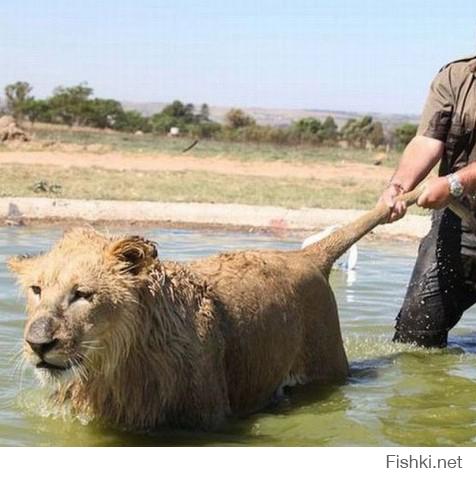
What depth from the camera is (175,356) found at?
5898mm

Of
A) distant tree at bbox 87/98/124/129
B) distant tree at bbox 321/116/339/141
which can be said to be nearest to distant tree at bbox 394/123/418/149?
distant tree at bbox 321/116/339/141

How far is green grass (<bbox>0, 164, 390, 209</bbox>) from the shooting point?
1970cm

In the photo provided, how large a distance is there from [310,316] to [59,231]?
8.55m

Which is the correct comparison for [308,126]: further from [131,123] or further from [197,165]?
[197,165]

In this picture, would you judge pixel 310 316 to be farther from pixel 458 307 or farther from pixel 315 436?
pixel 458 307

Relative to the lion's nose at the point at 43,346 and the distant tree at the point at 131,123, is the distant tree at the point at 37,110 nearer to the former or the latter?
the distant tree at the point at 131,123

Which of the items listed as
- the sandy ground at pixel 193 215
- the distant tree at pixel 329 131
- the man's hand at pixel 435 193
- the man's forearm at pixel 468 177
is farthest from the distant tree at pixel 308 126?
the man's hand at pixel 435 193

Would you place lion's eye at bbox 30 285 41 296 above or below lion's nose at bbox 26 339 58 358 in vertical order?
above

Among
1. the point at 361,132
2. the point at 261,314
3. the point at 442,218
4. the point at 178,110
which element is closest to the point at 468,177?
the point at 442,218

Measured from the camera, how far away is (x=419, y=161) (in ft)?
27.5

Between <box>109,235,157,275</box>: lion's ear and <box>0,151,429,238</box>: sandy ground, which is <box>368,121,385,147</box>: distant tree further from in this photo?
<box>109,235,157,275</box>: lion's ear
